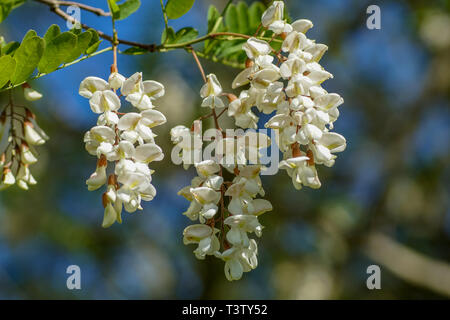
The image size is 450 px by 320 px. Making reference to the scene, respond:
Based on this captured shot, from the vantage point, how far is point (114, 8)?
0.78m

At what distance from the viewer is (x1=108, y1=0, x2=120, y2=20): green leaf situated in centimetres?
77

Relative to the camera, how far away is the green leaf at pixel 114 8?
767 mm

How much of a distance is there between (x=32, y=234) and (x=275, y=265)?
1869 millimetres

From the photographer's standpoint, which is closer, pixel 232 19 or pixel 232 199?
pixel 232 199

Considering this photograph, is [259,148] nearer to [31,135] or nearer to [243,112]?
[243,112]

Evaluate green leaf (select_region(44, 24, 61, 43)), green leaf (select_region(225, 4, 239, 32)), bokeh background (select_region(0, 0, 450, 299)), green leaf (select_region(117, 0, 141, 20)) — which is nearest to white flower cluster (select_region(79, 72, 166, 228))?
green leaf (select_region(44, 24, 61, 43))

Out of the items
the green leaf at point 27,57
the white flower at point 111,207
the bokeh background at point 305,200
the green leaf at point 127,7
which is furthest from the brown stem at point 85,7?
the bokeh background at point 305,200

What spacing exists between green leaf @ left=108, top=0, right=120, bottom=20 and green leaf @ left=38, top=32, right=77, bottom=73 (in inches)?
3.9

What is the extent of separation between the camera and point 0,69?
0.69 metres

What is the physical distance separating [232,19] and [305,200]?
2302mm

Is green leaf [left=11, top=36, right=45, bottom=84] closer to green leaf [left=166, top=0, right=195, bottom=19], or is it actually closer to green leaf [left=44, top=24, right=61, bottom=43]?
green leaf [left=44, top=24, right=61, bottom=43]

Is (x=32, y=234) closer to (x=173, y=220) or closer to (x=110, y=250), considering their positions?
(x=110, y=250)

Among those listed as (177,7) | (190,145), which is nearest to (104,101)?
(190,145)

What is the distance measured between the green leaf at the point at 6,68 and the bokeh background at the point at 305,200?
2.01 m
